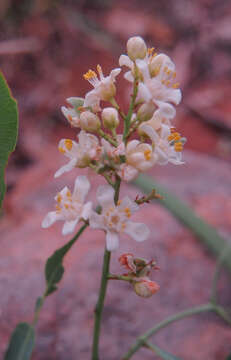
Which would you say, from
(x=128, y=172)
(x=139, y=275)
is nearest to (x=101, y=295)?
(x=139, y=275)

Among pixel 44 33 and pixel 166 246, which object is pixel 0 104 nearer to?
pixel 166 246

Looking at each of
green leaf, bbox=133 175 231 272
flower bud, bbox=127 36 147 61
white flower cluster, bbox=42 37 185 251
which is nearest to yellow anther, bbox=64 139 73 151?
white flower cluster, bbox=42 37 185 251

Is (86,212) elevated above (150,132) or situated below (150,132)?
below

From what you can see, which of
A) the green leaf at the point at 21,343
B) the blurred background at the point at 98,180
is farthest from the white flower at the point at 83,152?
the blurred background at the point at 98,180

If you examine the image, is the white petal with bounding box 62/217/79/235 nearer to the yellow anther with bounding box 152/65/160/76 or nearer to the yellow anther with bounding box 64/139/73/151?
the yellow anther with bounding box 64/139/73/151

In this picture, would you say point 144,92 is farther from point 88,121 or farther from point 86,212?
point 86,212

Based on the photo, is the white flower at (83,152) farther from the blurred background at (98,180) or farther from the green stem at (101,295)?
the blurred background at (98,180)
